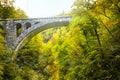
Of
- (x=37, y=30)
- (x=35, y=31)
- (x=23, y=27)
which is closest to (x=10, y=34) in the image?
(x=23, y=27)

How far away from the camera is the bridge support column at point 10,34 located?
3419 centimetres

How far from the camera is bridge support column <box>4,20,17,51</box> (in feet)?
112

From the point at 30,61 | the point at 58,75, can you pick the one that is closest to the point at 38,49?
the point at 30,61

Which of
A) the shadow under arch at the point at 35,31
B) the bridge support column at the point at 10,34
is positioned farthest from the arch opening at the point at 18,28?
the shadow under arch at the point at 35,31

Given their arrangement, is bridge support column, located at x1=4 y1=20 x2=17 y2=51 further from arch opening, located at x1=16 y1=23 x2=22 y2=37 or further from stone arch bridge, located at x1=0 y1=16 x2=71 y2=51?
arch opening, located at x1=16 y1=23 x2=22 y2=37

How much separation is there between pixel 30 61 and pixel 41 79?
2.75 meters

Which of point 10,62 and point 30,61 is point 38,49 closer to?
point 30,61

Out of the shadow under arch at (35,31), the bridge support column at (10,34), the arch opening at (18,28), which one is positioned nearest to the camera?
the shadow under arch at (35,31)

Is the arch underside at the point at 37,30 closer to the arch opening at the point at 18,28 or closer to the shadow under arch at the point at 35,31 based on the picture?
the shadow under arch at the point at 35,31

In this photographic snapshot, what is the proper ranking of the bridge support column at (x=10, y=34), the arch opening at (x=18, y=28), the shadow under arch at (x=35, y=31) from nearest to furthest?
1. the shadow under arch at (x=35, y=31)
2. the bridge support column at (x=10, y=34)
3. the arch opening at (x=18, y=28)

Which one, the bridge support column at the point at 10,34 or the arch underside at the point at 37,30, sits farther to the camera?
the bridge support column at the point at 10,34

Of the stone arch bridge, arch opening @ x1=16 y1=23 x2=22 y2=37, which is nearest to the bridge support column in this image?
the stone arch bridge

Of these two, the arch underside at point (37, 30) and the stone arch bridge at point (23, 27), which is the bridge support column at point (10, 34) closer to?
the stone arch bridge at point (23, 27)

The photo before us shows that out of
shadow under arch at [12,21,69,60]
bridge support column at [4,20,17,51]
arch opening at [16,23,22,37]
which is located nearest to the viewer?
shadow under arch at [12,21,69,60]
